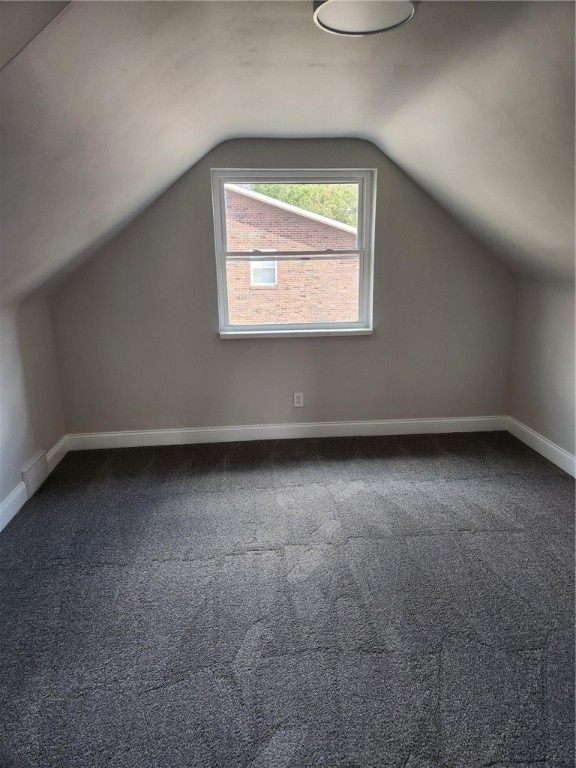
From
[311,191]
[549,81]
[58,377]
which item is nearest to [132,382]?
[58,377]

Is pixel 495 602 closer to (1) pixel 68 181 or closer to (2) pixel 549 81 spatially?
(2) pixel 549 81

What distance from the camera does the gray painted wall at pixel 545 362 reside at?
117 inches

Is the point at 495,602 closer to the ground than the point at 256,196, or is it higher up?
closer to the ground

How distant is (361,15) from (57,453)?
2992 mm

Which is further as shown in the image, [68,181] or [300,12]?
[68,181]

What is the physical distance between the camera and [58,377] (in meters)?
3.33

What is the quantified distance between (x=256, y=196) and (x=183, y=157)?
636 mm

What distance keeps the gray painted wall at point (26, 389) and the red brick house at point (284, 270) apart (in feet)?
4.12

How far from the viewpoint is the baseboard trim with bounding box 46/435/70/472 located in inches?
123

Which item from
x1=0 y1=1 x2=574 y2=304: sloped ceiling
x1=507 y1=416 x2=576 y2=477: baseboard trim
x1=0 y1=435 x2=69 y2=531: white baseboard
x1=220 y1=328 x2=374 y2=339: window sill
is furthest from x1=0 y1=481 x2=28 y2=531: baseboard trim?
x1=507 y1=416 x2=576 y2=477: baseboard trim

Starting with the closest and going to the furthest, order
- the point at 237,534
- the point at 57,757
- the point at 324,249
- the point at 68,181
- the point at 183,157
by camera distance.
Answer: the point at 57,757, the point at 68,181, the point at 237,534, the point at 183,157, the point at 324,249

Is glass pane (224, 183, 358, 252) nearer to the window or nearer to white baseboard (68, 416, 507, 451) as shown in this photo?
the window

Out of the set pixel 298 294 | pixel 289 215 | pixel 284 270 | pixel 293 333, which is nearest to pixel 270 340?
pixel 293 333

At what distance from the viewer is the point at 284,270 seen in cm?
338
